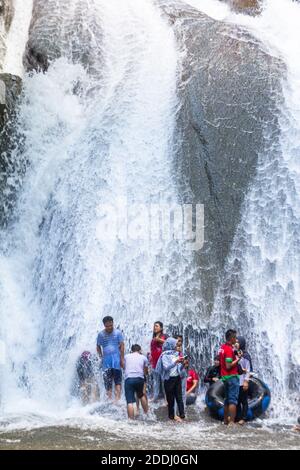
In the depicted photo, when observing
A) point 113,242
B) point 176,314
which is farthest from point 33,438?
point 113,242

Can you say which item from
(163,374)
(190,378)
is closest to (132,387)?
(163,374)

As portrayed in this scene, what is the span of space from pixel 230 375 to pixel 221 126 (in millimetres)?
8531

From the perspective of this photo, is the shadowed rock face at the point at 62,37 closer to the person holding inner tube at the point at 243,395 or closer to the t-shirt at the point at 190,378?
the t-shirt at the point at 190,378

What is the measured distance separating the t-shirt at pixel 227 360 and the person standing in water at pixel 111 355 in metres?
2.37

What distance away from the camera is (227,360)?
44.0 ft

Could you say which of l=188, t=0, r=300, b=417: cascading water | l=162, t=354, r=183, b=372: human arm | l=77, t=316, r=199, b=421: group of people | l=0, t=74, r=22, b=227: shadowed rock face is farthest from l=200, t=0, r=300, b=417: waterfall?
l=0, t=74, r=22, b=227: shadowed rock face

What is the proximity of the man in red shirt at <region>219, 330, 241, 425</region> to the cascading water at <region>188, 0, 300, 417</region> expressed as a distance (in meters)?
1.77

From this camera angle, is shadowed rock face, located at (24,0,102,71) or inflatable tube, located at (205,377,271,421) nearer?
inflatable tube, located at (205,377,271,421)

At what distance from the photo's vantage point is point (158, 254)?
1795 centimetres

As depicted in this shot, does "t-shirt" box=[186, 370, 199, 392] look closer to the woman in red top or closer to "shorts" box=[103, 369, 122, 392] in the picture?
the woman in red top

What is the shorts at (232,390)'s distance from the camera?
44.6ft

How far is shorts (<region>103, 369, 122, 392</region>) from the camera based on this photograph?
15156 mm
